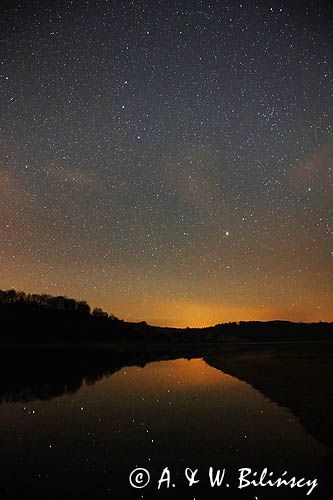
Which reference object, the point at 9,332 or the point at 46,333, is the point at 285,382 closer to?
the point at 9,332

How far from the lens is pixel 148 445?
13188mm

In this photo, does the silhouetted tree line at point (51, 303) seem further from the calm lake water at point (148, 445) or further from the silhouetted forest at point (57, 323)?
the calm lake water at point (148, 445)

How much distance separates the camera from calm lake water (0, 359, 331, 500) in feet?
31.3

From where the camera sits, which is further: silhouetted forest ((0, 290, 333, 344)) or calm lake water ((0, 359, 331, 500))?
silhouetted forest ((0, 290, 333, 344))

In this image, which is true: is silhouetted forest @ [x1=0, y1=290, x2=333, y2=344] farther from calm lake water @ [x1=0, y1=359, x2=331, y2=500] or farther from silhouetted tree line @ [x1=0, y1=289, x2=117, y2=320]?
calm lake water @ [x1=0, y1=359, x2=331, y2=500]

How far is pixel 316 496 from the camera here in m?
8.80

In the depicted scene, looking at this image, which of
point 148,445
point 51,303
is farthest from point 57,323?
point 148,445

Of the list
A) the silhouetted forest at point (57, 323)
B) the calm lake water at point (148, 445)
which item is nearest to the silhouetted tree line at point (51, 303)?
the silhouetted forest at point (57, 323)

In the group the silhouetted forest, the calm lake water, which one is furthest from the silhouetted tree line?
the calm lake water

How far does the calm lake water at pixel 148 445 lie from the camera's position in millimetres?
9555

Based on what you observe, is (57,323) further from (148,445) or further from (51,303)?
(148,445)

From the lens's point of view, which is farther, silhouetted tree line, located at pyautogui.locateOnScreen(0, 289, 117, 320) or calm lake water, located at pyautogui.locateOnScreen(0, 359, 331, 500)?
silhouetted tree line, located at pyautogui.locateOnScreen(0, 289, 117, 320)

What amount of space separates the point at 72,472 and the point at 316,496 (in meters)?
6.13

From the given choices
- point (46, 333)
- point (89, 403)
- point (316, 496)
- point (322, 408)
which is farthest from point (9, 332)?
point (316, 496)
